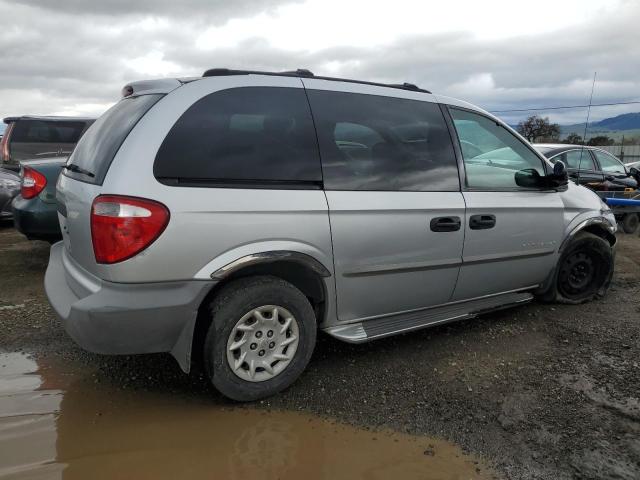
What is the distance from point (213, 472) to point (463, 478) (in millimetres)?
1167

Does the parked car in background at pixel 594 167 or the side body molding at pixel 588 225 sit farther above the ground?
the parked car in background at pixel 594 167

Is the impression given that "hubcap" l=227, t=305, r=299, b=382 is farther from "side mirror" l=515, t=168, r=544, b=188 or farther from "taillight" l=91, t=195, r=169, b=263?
"side mirror" l=515, t=168, r=544, b=188

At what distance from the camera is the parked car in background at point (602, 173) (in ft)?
29.2

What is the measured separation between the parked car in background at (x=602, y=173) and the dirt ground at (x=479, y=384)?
5.06 m

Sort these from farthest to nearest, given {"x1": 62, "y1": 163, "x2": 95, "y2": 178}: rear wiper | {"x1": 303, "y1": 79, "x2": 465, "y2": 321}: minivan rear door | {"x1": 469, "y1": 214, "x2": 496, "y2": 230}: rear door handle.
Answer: {"x1": 469, "y1": 214, "x2": 496, "y2": 230}: rear door handle → {"x1": 303, "y1": 79, "x2": 465, "y2": 321}: minivan rear door → {"x1": 62, "y1": 163, "x2": 95, "y2": 178}: rear wiper

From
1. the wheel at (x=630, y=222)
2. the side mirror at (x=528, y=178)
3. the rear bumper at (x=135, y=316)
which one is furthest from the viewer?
the wheel at (x=630, y=222)

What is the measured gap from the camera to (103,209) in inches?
102

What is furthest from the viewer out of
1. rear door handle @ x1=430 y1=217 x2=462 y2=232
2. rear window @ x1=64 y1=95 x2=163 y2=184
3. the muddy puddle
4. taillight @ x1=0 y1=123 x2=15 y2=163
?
taillight @ x1=0 y1=123 x2=15 y2=163

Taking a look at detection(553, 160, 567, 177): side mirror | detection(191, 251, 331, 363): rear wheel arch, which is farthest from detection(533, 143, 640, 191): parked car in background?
detection(191, 251, 331, 363): rear wheel arch

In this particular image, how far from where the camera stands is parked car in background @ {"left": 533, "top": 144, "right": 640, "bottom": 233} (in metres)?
8.91

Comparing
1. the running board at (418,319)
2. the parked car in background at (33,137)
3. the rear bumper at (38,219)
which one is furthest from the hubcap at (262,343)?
the parked car in background at (33,137)

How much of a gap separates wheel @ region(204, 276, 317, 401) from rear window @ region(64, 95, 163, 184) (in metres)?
0.96

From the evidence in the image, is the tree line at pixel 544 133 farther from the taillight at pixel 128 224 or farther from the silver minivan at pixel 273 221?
the taillight at pixel 128 224

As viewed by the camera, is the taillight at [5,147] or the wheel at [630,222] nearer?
the wheel at [630,222]
